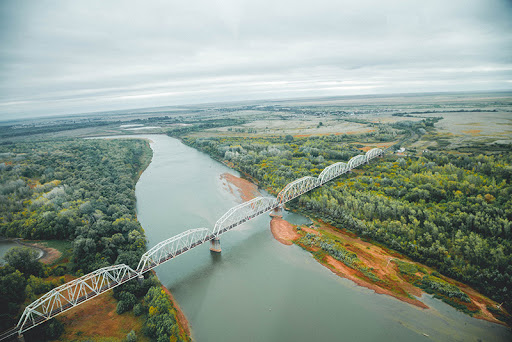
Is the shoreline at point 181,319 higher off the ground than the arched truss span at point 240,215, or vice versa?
the arched truss span at point 240,215

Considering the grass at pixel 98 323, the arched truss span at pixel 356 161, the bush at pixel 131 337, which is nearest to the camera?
the bush at pixel 131 337

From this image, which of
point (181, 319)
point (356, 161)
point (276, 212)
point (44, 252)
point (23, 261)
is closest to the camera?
point (181, 319)

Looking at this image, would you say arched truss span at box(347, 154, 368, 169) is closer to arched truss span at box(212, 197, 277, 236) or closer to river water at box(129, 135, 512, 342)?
arched truss span at box(212, 197, 277, 236)

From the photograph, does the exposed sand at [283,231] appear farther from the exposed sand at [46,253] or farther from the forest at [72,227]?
the exposed sand at [46,253]

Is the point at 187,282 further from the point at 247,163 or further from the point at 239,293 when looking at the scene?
the point at 247,163

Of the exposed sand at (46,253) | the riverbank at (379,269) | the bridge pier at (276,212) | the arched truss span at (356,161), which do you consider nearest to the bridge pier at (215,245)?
the riverbank at (379,269)

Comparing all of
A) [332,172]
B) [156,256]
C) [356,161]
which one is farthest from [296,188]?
[156,256]

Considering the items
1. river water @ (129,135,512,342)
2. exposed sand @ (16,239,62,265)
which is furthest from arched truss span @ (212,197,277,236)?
exposed sand @ (16,239,62,265)

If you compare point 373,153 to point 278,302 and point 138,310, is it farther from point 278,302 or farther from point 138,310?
point 138,310
